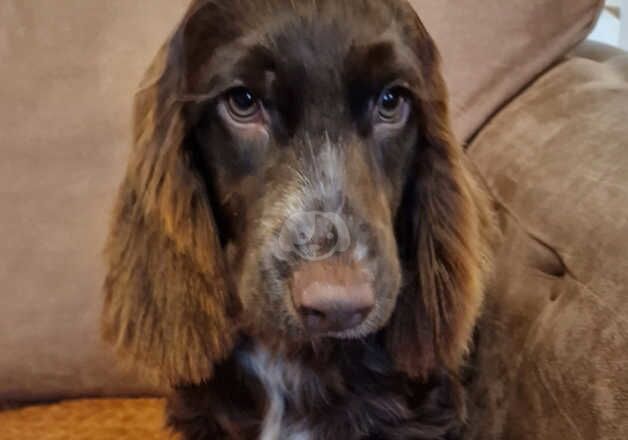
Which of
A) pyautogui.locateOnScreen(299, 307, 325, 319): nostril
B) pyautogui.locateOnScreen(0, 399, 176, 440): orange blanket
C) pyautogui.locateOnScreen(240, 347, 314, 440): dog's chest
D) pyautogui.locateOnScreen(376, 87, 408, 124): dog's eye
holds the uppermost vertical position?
pyautogui.locateOnScreen(376, 87, 408, 124): dog's eye

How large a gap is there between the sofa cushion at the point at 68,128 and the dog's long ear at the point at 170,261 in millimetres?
435

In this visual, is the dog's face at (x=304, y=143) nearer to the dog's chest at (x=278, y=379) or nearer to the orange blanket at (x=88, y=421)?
the dog's chest at (x=278, y=379)

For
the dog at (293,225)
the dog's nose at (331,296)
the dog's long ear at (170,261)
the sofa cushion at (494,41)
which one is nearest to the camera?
the dog's nose at (331,296)

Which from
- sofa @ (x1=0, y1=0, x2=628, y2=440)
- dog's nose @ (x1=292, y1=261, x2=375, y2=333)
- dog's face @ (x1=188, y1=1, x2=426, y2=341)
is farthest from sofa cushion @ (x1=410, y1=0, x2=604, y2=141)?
dog's nose @ (x1=292, y1=261, x2=375, y2=333)

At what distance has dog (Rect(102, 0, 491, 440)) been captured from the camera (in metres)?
1.10

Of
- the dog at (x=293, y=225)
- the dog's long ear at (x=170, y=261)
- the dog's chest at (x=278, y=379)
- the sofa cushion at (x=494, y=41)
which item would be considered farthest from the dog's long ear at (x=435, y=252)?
the sofa cushion at (x=494, y=41)

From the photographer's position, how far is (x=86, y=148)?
169 centimetres

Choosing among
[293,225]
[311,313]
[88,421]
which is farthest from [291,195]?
[88,421]

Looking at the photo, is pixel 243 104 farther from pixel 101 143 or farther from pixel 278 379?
pixel 101 143

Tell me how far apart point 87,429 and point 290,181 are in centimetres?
82

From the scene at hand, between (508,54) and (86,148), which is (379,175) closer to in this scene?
(508,54)

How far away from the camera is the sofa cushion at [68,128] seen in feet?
5.49

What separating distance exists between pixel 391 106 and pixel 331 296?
0.33m

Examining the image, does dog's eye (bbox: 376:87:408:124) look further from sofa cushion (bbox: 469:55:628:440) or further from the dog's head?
sofa cushion (bbox: 469:55:628:440)
